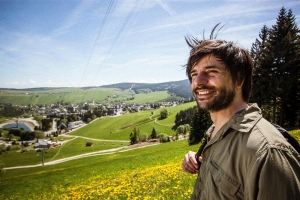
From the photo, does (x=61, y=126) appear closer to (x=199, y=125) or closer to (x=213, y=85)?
(x=199, y=125)

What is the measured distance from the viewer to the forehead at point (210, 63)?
2.28 meters

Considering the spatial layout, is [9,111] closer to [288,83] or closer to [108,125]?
[108,125]

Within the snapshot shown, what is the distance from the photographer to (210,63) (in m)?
2.33

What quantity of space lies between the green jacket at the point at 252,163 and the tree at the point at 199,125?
42137 millimetres

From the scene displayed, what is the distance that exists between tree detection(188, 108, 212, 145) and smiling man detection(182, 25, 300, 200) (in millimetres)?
41679

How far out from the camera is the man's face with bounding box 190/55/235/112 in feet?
7.07

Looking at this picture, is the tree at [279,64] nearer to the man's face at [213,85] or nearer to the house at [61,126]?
the man's face at [213,85]

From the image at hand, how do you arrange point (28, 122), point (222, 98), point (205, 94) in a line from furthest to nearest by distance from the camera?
point (28, 122)
point (205, 94)
point (222, 98)

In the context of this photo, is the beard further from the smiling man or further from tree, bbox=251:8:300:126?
tree, bbox=251:8:300:126

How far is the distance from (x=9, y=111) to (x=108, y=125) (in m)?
124

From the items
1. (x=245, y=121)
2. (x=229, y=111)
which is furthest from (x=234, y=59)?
(x=245, y=121)

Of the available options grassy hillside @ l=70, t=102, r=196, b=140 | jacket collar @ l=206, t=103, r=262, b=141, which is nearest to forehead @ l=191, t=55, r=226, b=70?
jacket collar @ l=206, t=103, r=262, b=141

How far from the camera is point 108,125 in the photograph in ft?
504

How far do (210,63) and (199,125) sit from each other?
44281 millimetres
